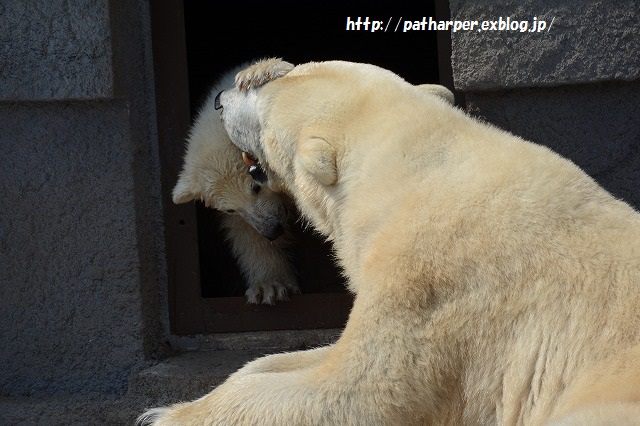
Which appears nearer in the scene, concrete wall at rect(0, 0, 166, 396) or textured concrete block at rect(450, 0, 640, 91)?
textured concrete block at rect(450, 0, 640, 91)

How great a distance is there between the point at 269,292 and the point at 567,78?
4.74 feet

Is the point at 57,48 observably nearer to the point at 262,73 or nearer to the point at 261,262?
the point at 262,73

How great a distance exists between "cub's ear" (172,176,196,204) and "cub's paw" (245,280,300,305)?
479 mm

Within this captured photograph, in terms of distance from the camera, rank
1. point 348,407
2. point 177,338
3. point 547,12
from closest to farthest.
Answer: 1. point 348,407
2. point 547,12
3. point 177,338

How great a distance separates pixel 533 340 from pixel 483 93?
4.48 feet

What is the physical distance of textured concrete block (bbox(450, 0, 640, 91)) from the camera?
320cm

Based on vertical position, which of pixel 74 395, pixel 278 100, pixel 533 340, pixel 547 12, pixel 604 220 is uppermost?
pixel 547 12

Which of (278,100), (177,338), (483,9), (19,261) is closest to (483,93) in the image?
(483,9)

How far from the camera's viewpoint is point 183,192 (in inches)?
143

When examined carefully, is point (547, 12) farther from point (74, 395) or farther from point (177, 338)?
point (74, 395)

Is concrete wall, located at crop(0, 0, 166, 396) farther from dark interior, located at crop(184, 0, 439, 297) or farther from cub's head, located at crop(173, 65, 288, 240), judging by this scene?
dark interior, located at crop(184, 0, 439, 297)

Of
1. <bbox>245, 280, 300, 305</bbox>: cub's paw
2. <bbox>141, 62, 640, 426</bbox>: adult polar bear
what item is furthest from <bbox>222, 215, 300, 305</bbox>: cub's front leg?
<bbox>141, 62, 640, 426</bbox>: adult polar bear

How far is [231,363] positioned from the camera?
3582mm

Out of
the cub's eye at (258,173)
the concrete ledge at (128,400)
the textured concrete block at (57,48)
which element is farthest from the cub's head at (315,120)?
the concrete ledge at (128,400)
